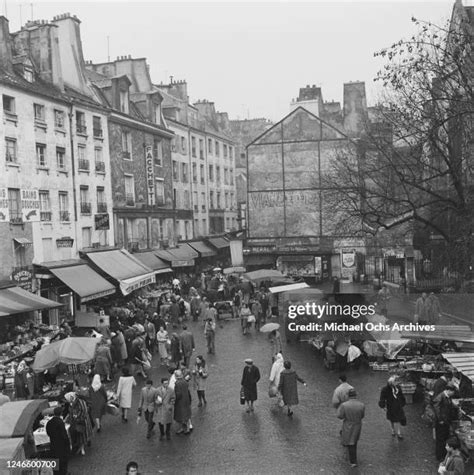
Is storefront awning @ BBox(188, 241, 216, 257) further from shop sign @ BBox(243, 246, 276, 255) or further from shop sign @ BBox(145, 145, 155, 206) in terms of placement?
shop sign @ BBox(145, 145, 155, 206)

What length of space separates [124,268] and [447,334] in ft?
69.4

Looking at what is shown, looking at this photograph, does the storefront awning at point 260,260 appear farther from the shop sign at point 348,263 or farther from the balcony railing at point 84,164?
the balcony railing at point 84,164

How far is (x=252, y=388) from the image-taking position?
14.0m

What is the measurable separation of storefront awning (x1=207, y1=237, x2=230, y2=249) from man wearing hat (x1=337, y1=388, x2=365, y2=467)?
137ft

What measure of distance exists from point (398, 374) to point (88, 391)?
7.86 metres

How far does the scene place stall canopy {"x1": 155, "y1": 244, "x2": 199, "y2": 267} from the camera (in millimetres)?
40978

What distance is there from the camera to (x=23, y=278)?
2539 centimetres

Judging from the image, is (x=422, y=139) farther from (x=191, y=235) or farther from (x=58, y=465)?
(x=191, y=235)

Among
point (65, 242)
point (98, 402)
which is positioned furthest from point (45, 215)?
point (98, 402)

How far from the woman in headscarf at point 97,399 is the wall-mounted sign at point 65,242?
55.8 feet

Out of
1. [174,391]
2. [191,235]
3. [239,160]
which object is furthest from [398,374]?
[239,160]

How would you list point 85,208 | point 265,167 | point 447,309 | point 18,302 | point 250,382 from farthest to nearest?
point 265,167
point 85,208
point 18,302
point 447,309
point 250,382

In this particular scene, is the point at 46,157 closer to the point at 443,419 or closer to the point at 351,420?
the point at 351,420

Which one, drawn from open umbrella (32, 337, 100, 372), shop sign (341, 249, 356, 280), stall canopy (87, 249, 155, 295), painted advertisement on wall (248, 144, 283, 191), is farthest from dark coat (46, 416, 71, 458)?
painted advertisement on wall (248, 144, 283, 191)
